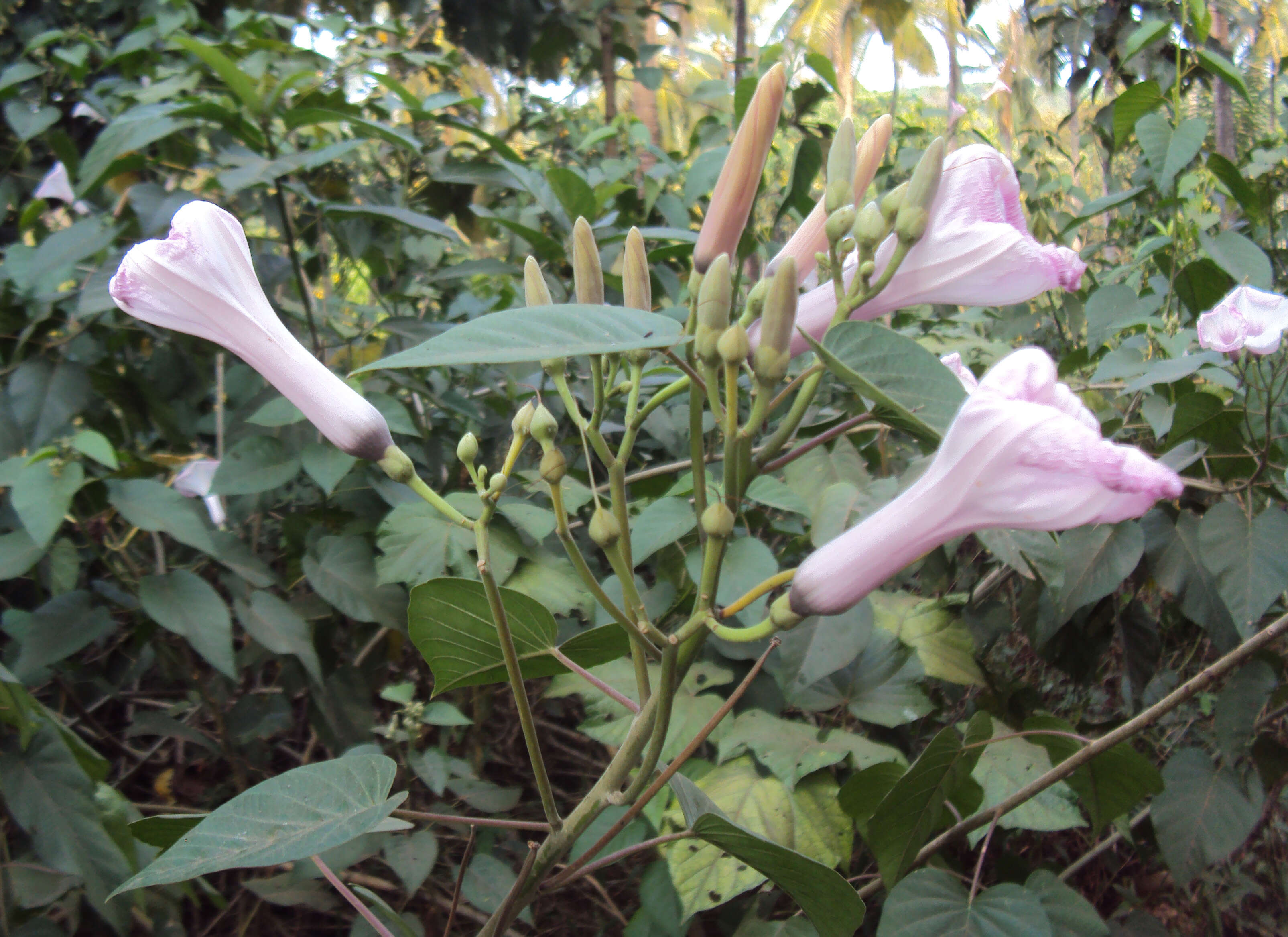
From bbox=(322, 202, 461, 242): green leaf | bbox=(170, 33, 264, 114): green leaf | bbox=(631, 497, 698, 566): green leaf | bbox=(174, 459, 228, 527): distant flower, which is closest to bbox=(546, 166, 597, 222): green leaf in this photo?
bbox=(322, 202, 461, 242): green leaf

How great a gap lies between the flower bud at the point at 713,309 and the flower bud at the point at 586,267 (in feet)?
0.37

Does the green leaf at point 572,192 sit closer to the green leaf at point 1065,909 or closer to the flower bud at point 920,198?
the flower bud at point 920,198

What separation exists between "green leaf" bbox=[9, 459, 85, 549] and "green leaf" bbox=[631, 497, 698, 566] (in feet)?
2.29

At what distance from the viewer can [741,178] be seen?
642 millimetres

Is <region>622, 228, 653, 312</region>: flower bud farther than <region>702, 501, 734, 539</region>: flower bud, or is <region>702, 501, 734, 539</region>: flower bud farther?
<region>622, 228, 653, 312</region>: flower bud

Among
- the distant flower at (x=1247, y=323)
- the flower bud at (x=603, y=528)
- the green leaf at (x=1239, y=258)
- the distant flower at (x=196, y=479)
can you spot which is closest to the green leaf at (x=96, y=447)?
the distant flower at (x=196, y=479)

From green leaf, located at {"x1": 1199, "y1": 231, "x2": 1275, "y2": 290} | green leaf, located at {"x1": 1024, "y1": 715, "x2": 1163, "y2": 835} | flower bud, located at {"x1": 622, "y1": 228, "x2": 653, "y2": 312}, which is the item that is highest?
flower bud, located at {"x1": 622, "y1": 228, "x2": 653, "y2": 312}

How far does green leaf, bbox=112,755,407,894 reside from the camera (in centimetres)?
55

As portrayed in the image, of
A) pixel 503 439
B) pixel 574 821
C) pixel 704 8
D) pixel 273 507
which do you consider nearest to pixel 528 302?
pixel 574 821

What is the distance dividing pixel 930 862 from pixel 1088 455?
863 mm

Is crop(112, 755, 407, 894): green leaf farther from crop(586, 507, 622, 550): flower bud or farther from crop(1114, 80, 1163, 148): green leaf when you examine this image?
crop(1114, 80, 1163, 148): green leaf

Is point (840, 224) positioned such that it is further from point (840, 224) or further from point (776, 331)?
point (776, 331)

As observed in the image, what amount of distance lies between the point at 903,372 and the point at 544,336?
0.22 m

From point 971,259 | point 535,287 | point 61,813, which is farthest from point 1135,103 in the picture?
point 61,813
